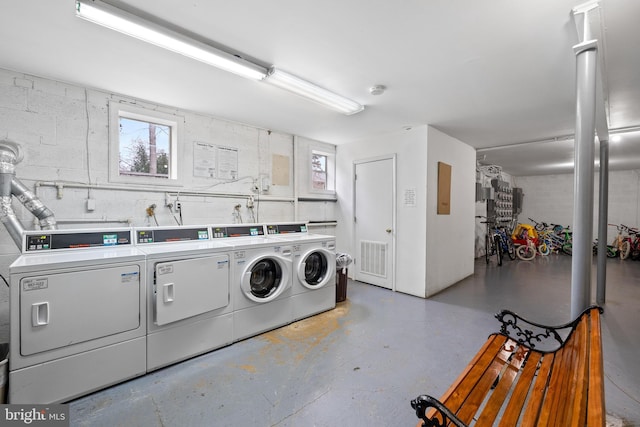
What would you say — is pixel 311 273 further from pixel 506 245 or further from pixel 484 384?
pixel 506 245

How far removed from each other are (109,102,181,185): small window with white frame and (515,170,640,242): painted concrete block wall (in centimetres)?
940

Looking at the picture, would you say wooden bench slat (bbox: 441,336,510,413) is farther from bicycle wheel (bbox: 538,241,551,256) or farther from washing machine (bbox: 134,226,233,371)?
bicycle wheel (bbox: 538,241,551,256)

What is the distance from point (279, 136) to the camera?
163 inches

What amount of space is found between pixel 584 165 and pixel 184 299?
9.41ft

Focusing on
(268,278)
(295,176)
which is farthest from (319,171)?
(268,278)

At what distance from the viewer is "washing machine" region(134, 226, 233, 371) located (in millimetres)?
2078

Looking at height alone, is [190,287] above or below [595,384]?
below

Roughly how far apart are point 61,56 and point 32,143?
2.79ft

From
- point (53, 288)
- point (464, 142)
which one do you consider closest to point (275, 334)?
point (53, 288)

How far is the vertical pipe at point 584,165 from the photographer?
1.55 meters

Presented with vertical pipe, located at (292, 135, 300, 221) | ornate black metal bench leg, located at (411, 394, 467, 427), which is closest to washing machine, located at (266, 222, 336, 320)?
vertical pipe, located at (292, 135, 300, 221)

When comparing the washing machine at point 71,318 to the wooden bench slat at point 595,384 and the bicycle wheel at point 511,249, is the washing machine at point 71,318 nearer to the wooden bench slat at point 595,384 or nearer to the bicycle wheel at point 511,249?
the wooden bench slat at point 595,384

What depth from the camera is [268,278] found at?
9.65ft

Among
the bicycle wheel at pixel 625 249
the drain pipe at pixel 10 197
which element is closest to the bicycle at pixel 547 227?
the bicycle wheel at pixel 625 249
